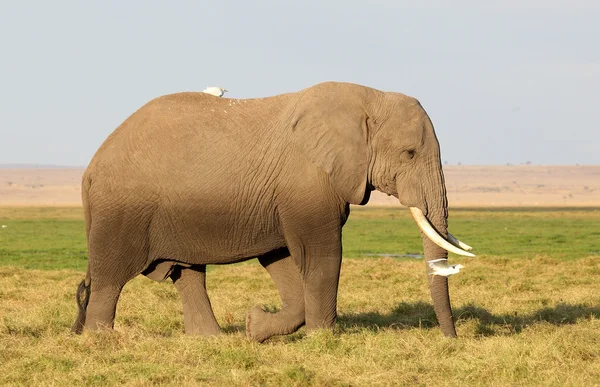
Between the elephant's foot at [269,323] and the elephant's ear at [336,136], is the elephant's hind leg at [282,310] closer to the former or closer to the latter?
the elephant's foot at [269,323]

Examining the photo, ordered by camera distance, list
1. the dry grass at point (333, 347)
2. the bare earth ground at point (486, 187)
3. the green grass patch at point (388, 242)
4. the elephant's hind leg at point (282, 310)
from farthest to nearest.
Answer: the bare earth ground at point (486, 187) → the green grass patch at point (388, 242) → the elephant's hind leg at point (282, 310) → the dry grass at point (333, 347)

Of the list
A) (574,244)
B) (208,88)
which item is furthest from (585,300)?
(574,244)

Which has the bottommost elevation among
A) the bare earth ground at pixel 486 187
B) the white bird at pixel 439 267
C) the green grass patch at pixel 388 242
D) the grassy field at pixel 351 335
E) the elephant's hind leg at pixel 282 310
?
the bare earth ground at pixel 486 187

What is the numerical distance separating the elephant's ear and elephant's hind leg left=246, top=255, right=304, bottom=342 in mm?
1108

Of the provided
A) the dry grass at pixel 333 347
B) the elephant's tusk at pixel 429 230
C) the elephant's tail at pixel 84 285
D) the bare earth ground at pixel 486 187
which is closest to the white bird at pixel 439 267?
the elephant's tusk at pixel 429 230

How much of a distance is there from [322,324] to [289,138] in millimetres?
1887

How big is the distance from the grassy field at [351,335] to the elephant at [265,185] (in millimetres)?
713

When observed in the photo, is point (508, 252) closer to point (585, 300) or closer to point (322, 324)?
point (585, 300)

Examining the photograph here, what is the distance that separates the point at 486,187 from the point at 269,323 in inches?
6146

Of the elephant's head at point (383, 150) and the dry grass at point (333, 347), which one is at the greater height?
the elephant's head at point (383, 150)

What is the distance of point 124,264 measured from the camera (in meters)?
9.68

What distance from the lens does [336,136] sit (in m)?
9.49

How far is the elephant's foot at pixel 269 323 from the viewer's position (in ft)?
31.2

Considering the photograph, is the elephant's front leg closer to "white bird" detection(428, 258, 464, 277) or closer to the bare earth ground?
"white bird" detection(428, 258, 464, 277)
